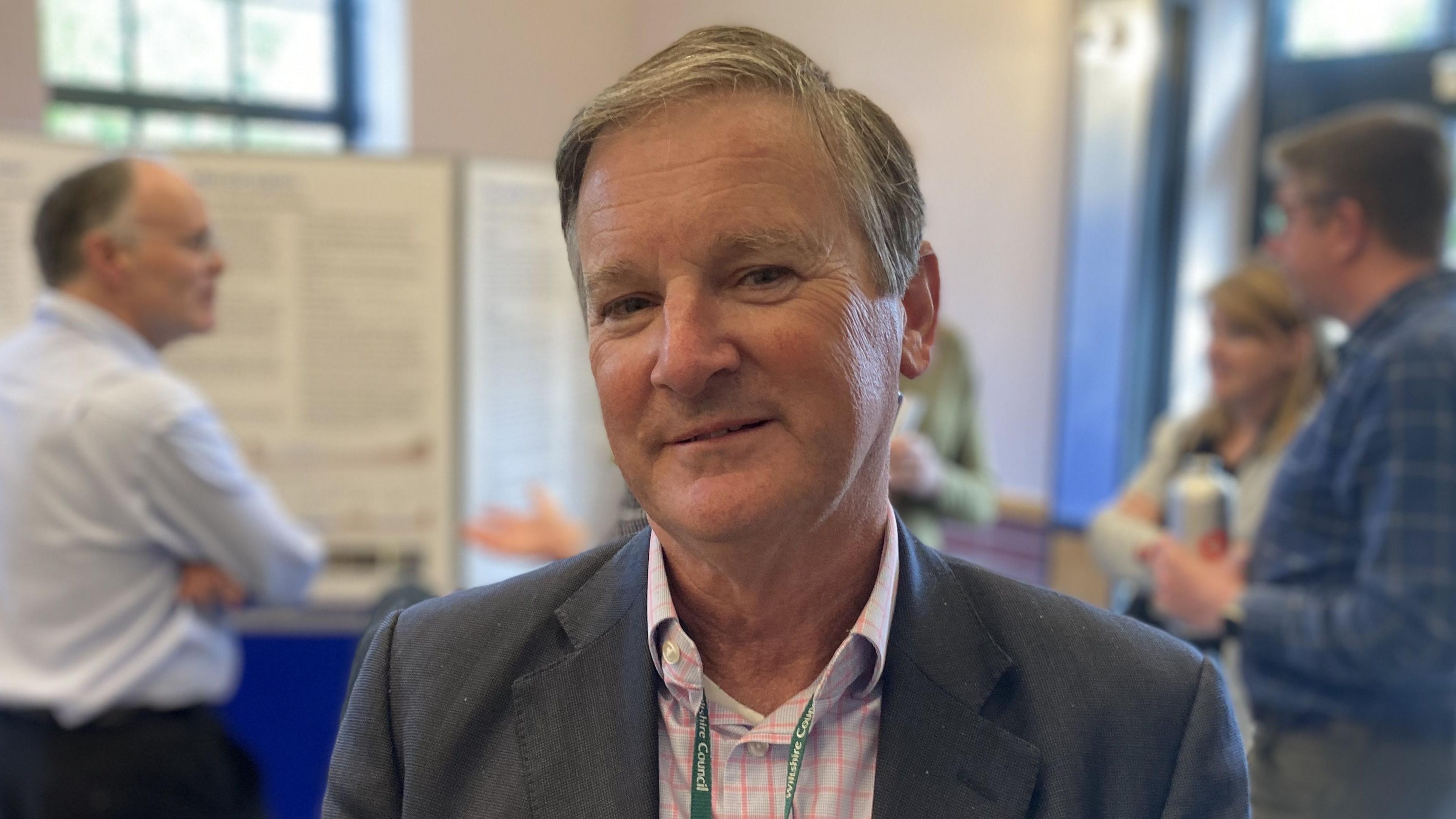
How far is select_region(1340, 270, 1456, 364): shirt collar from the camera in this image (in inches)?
75.7

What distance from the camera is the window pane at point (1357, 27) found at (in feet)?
12.3

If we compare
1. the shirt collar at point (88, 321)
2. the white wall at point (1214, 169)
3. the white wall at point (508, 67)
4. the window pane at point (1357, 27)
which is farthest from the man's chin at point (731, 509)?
the white wall at point (508, 67)

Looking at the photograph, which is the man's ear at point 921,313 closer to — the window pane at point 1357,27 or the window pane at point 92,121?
the window pane at point 1357,27

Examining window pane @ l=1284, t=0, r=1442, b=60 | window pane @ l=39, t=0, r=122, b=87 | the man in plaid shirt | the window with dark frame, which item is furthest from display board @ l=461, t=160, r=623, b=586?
window pane @ l=39, t=0, r=122, b=87

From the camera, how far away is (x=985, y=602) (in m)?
1.03

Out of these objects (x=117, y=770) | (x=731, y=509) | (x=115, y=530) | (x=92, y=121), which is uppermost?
(x=92, y=121)

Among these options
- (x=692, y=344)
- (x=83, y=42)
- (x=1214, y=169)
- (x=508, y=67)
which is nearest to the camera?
(x=692, y=344)

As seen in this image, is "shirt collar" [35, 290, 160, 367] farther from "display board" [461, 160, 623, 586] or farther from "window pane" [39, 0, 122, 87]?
"window pane" [39, 0, 122, 87]

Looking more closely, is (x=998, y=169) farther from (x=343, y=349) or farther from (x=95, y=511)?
(x=95, y=511)

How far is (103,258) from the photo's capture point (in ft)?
7.31

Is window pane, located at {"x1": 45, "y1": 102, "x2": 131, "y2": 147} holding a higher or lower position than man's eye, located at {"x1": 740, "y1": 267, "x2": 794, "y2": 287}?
higher

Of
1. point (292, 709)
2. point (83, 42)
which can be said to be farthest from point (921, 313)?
point (83, 42)

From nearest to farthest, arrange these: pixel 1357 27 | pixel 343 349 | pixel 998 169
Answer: pixel 343 349, pixel 1357 27, pixel 998 169

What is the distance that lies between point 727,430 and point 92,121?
579 cm
